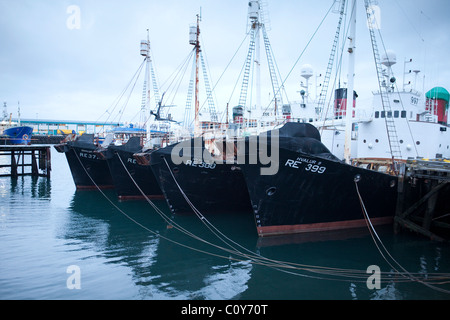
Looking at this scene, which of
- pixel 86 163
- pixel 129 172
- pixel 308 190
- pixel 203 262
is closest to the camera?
pixel 203 262

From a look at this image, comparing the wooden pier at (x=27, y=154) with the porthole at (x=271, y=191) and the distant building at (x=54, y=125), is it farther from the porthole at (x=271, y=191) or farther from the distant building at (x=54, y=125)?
the distant building at (x=54, y=125)

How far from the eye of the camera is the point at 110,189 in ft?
87.9

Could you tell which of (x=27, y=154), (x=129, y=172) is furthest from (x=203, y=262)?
(x=27, y=154)

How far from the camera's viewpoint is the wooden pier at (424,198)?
1260 centimetres

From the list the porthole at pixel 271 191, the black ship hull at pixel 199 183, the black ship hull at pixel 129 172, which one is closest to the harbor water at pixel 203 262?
the black ship hull at pixel 199 183

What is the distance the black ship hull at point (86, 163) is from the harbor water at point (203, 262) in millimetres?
8205

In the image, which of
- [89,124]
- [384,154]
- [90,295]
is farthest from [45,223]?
[89,124]

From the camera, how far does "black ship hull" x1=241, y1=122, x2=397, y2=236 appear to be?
1193 centimetres

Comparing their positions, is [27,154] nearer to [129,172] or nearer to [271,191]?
Answer: [129,172]

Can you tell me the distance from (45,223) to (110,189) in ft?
36.2

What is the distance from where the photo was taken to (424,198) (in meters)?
12.9

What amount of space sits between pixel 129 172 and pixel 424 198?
55.5 feet

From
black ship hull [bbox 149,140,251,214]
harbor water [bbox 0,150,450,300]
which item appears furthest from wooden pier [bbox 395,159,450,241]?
black ship hull [bbox 149,140,251,214]
